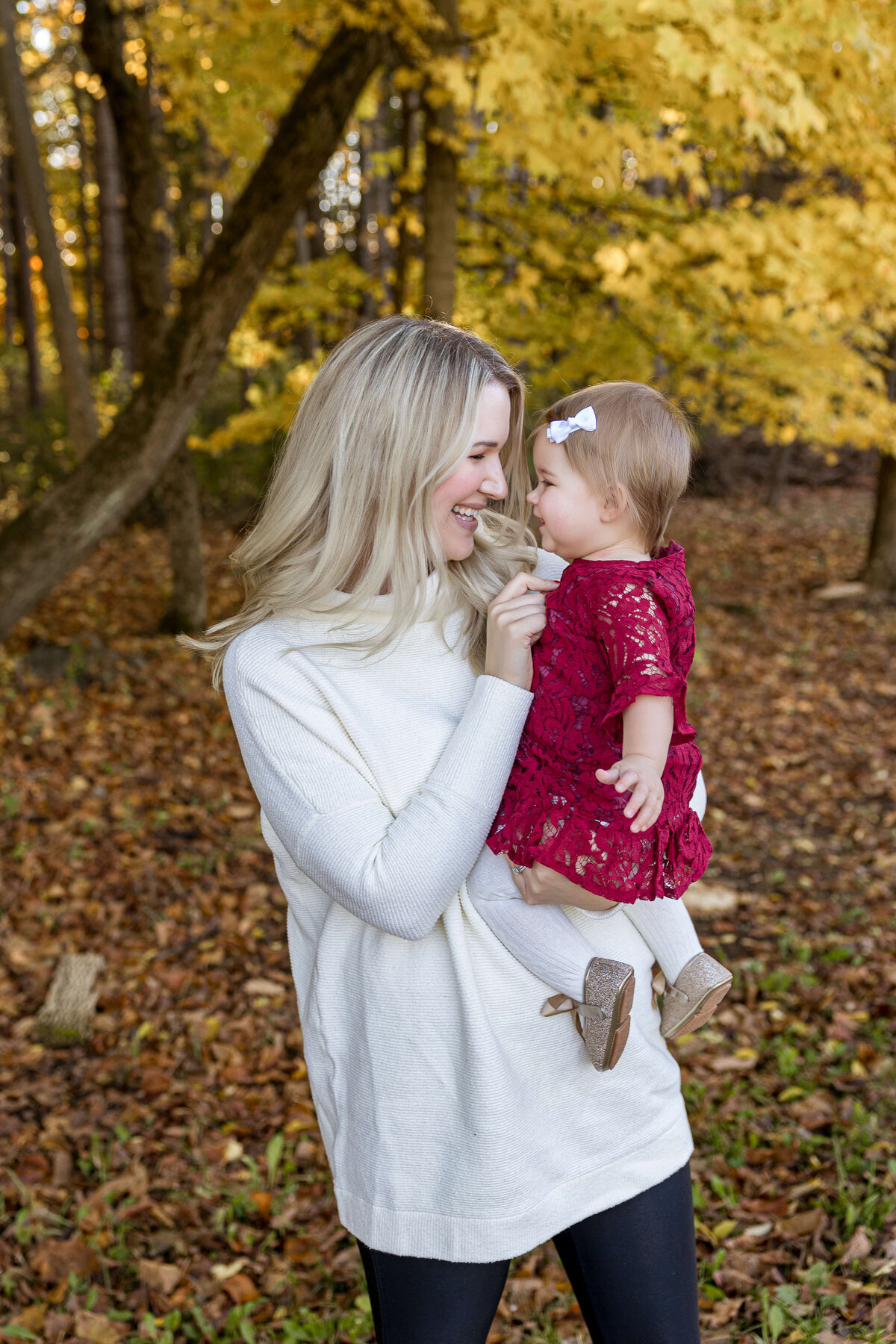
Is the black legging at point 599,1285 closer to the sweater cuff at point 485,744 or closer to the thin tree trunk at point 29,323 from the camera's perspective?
the sweater cuff at point 485,744

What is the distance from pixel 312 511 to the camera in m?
1.73

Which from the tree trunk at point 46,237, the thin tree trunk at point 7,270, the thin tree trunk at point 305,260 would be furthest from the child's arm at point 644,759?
the thin tree trunk at point 7,270

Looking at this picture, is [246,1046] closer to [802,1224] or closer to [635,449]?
[802,1224]

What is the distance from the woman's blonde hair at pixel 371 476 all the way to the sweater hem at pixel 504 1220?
0.90 meters

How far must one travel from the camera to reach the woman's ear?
1.77 meters

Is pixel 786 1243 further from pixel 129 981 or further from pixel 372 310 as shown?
pixel 372 310

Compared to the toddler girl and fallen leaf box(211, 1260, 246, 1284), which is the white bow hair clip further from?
fallen leaf box(211, 1260, 246, 1284)

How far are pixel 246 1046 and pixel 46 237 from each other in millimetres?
6281

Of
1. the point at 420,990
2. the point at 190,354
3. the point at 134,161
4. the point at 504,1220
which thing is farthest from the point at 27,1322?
the point at 134,161

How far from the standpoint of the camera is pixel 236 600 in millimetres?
9203

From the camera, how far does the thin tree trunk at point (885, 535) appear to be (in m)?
10.1

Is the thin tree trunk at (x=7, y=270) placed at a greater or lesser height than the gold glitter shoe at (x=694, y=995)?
greater

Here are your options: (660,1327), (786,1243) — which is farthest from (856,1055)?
(660,1327)

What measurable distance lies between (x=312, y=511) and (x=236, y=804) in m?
4.46
